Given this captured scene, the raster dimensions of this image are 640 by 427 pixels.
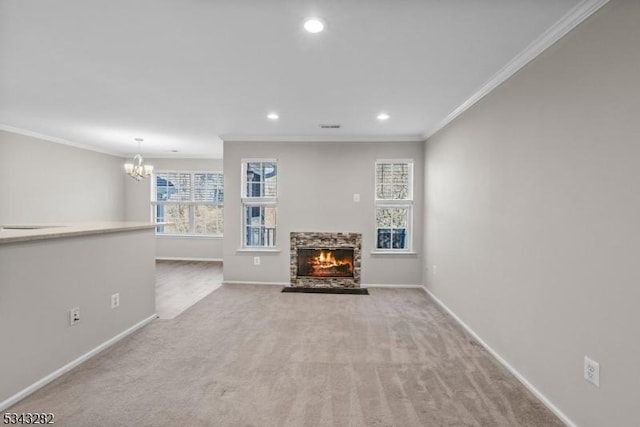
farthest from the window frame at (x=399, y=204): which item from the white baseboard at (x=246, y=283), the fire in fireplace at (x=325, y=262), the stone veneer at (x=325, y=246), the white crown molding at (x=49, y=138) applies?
the white crown molding at (x=49, y=138)

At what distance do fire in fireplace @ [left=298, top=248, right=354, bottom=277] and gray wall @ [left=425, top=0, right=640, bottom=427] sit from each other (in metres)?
2.31

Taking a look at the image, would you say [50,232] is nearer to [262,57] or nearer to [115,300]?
[115,300]

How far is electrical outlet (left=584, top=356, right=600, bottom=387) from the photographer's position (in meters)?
1.64

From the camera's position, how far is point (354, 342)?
2.93 meters

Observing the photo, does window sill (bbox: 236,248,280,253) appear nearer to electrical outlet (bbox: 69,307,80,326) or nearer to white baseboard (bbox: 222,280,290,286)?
white baseboard (bbox: 222,280,290,286)

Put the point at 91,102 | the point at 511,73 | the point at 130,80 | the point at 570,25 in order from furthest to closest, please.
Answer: the point at 91,102 < the point at 130,80 < the point at 511,73 < the point at 570,25

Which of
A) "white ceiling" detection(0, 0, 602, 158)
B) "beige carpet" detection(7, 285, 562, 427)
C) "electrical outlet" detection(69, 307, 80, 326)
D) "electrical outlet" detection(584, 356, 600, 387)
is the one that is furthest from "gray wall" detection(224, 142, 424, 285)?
"electrical outlet" detection(584, 356, 600, 387)

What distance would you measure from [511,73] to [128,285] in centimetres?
389

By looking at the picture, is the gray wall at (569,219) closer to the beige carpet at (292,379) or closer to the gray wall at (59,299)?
the beige carpet at (292,379)

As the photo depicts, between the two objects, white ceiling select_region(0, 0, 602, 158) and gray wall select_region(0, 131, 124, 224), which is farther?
gray wall select_region(0, 131, 124, 224)

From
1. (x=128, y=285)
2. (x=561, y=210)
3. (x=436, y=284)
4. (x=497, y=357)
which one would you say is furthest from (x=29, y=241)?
(x=436, y=284)

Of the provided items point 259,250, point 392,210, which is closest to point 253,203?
point 259,250

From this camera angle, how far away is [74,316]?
243cm

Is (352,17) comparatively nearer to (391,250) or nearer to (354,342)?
(354,342)
